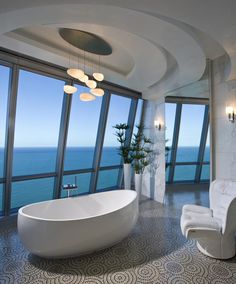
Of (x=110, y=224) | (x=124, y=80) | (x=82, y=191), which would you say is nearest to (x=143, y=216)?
(x=110, y=224)

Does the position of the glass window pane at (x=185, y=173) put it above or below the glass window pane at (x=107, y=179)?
above

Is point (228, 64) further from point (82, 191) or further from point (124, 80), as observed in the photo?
point (82, 191)

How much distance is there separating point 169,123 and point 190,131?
0.71 m

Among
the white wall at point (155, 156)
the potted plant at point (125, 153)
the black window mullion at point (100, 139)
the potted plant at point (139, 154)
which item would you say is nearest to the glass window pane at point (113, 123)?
the black window mullion at point (100, 139)

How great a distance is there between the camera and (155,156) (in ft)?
18.0

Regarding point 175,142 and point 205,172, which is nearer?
point 205,172

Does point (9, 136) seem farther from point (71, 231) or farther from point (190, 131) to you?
point (190, 131)

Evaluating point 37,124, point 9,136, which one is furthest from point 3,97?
point 37,124

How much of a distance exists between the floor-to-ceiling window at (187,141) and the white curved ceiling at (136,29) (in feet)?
2.44

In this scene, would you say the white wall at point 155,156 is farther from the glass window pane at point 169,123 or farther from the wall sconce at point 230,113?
the wall sconce at point 230,113

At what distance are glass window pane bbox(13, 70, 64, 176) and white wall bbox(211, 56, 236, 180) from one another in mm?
3410

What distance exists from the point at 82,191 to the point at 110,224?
9.85ft

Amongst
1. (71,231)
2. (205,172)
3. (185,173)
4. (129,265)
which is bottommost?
(129,265)

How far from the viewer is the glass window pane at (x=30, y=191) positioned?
4153mm
